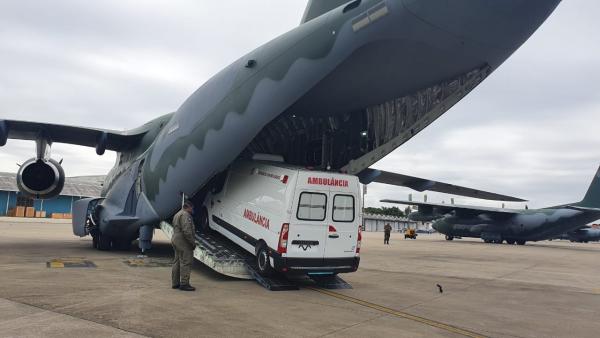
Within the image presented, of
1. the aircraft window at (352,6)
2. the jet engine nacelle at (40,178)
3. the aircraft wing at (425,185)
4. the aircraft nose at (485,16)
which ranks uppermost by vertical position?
the aircraft window at (352,6)

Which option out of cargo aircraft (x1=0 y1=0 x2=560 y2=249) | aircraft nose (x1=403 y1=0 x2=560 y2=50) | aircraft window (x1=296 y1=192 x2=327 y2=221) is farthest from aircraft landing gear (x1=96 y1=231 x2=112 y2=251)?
aircraft nose (x1=403 y1=0 x2=560 y2=50)

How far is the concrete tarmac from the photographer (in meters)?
5.44

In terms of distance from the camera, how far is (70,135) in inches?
573

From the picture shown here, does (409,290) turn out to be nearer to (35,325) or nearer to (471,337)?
(471,337)

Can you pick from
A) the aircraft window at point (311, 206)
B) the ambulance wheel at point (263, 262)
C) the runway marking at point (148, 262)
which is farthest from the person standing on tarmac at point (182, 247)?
the runway marking at point (148, 262)

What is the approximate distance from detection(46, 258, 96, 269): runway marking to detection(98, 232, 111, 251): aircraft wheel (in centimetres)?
265

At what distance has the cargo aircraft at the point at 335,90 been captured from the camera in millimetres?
6871

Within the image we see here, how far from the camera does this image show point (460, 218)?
117 feet

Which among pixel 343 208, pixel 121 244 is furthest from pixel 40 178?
pixel 343 208

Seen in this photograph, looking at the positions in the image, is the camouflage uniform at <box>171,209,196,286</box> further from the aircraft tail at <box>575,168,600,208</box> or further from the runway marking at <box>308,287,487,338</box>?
the aircraft tail at <box>575,168,600,208</box>

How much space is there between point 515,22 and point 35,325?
782cm

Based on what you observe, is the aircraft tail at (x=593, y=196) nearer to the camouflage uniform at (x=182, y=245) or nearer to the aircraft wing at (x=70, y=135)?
the aircraft wing at (x=70, y=135)

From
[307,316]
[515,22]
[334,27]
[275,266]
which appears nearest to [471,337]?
[307,316]

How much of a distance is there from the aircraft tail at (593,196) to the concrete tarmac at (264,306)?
74.0 feet
